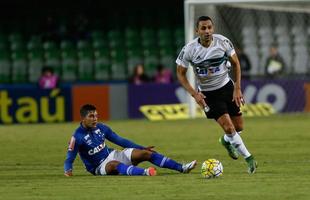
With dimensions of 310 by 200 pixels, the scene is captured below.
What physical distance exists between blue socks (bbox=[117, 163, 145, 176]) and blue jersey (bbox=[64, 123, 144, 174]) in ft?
0.84

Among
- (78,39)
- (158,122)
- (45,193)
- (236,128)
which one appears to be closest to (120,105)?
(158,122)

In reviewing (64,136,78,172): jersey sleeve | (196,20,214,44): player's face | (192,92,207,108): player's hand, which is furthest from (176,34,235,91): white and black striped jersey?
(64,136,78,172): jersey sleeve

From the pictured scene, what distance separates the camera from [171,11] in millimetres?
29594

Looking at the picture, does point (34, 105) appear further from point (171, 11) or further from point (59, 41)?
point (171, 11)

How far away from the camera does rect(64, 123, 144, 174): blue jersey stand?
38.5ft

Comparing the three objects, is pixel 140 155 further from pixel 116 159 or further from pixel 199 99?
pixel 199 99

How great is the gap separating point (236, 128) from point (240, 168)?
2.12 feet

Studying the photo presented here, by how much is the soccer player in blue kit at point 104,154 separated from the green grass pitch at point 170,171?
183mm

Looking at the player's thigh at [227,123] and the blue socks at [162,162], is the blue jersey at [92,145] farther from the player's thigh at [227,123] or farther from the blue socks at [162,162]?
the player's thigh at [227,123]

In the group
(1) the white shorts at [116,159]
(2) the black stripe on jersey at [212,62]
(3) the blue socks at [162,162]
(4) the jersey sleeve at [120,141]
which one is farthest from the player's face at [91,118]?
(2) the black stripe on jersey at [212,62]

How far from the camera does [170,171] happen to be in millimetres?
12414

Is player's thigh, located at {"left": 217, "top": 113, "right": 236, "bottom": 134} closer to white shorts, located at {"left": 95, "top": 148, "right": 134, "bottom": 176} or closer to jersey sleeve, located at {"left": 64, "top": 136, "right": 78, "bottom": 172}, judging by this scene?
white shorts, located at {"left": 95, "top": 148, "right": 134, "bottom": 176}

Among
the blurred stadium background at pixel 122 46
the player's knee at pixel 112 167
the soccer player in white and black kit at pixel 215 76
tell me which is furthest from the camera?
the blurred stadium background at pixel 122 46

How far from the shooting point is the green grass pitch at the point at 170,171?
9812mm
